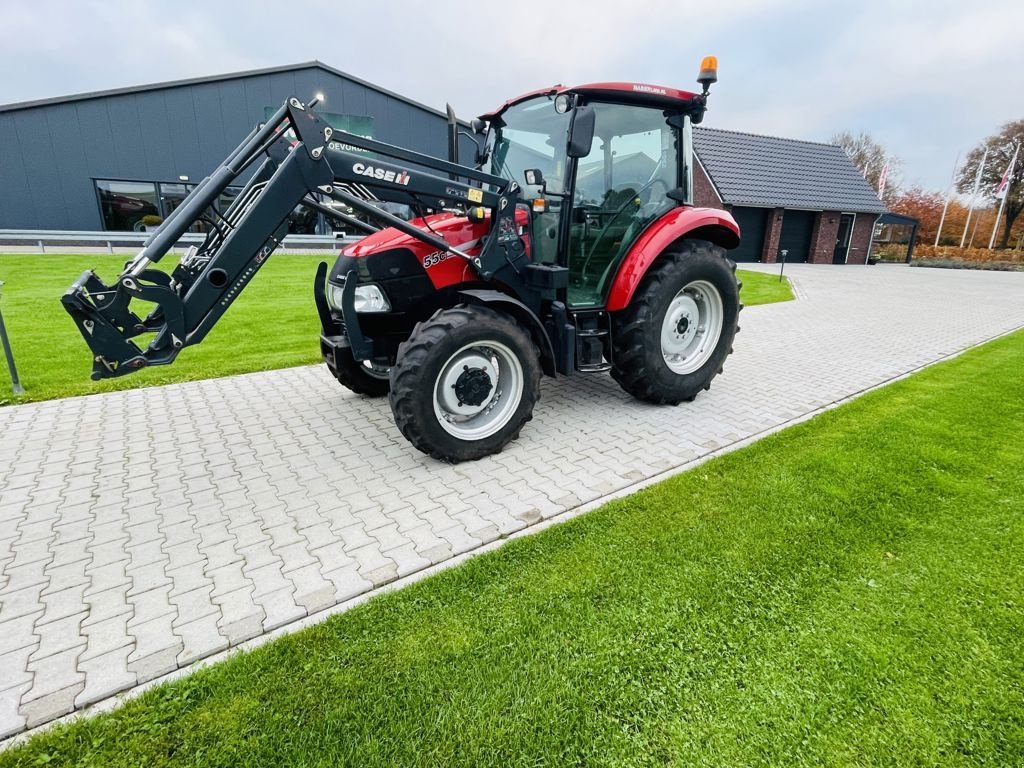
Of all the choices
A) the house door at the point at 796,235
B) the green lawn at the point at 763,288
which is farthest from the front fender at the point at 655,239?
the house door at the point at 796,235

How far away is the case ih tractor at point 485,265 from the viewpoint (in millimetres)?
2975

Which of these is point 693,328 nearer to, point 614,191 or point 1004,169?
point 614,191

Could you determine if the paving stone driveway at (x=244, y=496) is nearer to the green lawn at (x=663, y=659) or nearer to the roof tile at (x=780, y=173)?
the green lawn at (x=663, y=659)

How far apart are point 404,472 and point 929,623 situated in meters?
2.86

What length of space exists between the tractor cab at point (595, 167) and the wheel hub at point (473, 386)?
1038mm

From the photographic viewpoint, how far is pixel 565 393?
5160mm

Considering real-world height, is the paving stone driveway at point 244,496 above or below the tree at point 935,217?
below

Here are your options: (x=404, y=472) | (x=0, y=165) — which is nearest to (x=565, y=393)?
(x=404, y=472)

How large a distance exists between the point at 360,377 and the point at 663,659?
11.4 ft

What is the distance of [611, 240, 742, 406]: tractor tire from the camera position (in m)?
4.29

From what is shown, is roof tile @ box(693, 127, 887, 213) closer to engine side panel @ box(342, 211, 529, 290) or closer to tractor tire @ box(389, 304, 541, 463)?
engine side panel @ box(342, 211, 529, 290)

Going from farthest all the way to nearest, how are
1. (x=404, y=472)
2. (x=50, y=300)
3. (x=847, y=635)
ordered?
(x=50, y=300), (x=404, y=472), (x=847, y=635)

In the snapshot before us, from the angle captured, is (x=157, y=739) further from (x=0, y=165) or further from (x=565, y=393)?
(x=0, y=165)

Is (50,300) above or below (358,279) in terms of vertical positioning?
below
